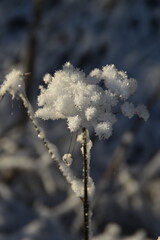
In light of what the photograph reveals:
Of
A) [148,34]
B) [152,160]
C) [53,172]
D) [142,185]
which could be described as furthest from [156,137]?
[148,34]

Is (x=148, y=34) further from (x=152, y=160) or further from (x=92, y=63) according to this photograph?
(x=152, y=160)

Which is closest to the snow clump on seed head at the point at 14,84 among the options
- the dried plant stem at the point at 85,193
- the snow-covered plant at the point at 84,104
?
the snow-covered plant at the point at 84,104

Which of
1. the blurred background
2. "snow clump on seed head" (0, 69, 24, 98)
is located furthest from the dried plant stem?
the blurred background

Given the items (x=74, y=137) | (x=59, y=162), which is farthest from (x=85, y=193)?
(x=74, y=137)

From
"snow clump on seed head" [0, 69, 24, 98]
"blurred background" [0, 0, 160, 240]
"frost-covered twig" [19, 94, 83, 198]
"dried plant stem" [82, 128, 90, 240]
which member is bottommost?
"dried plant stem" [82, 128, 90, 240]

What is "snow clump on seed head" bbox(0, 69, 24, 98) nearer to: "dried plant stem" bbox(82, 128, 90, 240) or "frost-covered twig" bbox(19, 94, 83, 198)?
"frost-covered twig" bbox(19, 94, 83, 198)

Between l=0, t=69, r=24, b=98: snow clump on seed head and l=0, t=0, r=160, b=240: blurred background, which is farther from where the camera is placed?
l=0, t=0, r=160, b=240: blurred background

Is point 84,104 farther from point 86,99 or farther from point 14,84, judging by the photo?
point 14,84

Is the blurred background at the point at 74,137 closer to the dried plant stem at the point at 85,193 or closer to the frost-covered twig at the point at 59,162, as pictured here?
the frost-covered twig at the point at 59,162

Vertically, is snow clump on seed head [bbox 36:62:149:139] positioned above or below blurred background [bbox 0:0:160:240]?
below
